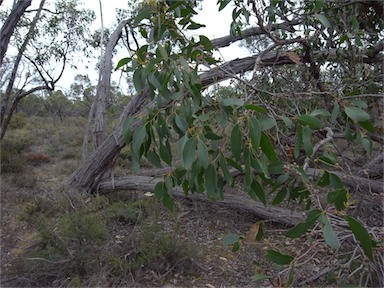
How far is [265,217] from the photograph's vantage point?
4059mm

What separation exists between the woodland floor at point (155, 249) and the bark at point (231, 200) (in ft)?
0.41

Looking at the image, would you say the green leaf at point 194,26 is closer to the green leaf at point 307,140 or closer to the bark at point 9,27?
the green leaf at point 307,140

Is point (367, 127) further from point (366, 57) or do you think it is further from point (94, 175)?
point (94, 175)

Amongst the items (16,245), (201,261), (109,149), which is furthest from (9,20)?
(201,261)

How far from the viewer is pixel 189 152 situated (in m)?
1.09

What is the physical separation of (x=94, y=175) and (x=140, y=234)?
1579 millimetres

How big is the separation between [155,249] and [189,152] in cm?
227

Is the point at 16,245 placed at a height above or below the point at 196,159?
below

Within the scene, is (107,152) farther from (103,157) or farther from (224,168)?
(224,168)

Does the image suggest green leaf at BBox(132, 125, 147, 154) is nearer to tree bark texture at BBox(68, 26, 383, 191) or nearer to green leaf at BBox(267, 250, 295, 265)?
green leaf at BBox(267, 250, 295, 265)

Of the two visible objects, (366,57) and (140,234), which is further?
(140,234)

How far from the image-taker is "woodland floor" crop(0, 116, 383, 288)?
9.85 feet

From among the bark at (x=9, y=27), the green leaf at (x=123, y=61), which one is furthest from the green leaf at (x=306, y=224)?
the bark at (x=9, y=27)

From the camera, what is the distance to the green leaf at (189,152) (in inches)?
42.2
